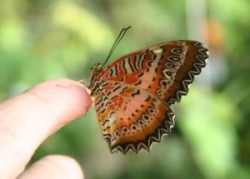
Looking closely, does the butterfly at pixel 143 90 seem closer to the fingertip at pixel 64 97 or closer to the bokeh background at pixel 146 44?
the fingertip at pixel 64 97

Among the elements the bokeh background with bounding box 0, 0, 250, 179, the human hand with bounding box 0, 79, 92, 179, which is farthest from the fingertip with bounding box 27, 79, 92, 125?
the bokeh background with bounding box 0, 0, 250, 179

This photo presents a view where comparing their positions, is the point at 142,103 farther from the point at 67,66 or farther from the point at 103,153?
the point at 103,153

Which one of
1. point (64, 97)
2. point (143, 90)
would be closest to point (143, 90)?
point (143, 90)

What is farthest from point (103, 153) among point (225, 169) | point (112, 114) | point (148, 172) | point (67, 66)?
point (112, 114)

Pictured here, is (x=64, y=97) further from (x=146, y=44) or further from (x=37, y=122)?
(x=146, y=44)

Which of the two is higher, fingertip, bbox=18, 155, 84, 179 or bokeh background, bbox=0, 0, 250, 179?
fingertip, bbox=18, 155, 84, 179

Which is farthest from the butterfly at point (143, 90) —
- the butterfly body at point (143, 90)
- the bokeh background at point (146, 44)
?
the bokeh background at point (146, 44)

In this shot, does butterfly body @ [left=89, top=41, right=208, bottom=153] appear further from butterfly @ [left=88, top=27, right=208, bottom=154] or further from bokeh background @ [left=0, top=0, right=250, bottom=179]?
bokeh background @ [left=0, top=0, right=250, bottom=179]
